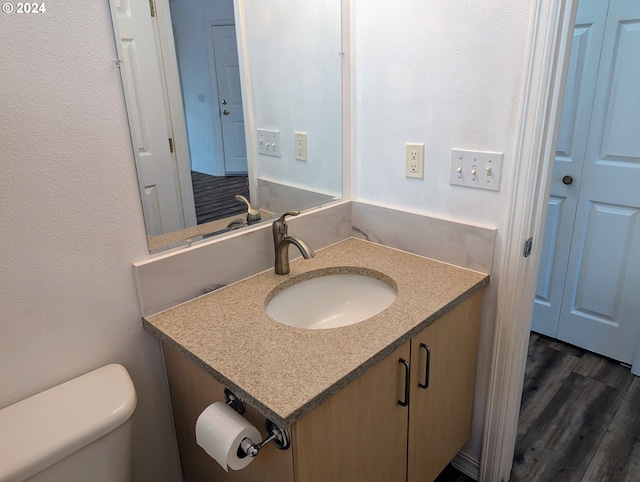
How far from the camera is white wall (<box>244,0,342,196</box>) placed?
4.66 ft

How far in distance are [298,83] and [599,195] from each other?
5.05ft

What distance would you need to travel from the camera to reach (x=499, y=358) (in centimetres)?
143

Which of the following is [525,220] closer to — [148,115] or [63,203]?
[148,115]

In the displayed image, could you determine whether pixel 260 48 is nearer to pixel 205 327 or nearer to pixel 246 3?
pixel 246 3

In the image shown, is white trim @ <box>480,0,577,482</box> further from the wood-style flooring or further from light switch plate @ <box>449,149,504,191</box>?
the wood-style flooring

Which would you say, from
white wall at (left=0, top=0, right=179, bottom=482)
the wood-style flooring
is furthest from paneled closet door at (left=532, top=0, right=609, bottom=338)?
white wall at (left=0, top=0, right=179, bottom=482)

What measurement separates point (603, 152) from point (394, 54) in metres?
1.26

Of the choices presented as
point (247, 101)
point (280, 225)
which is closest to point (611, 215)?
point (280, 225)

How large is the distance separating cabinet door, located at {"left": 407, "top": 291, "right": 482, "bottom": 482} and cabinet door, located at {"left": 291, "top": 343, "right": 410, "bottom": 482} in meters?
0.06

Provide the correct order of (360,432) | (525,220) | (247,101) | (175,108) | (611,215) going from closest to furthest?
(360,432) → (175,108) → (525,220) → (247,101) → (611,215)

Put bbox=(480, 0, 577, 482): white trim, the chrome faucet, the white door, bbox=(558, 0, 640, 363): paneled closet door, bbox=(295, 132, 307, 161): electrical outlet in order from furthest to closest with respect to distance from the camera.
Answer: bbox=(558, 0, 640, 363): paneled closet door, bbox=(295, 132, 307, 161): electrical outlet, the chrome faucet, bbox=(480, 0, 577, 482): white trim, the white door

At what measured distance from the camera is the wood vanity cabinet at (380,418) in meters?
0.95

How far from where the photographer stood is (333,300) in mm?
1475

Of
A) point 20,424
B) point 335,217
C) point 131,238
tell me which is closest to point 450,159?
point 335,217
